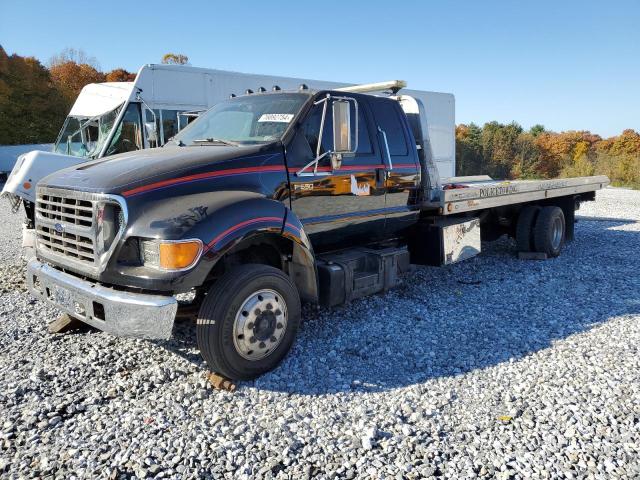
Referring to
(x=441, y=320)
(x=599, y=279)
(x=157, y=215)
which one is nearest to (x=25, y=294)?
(x=157, y=215)

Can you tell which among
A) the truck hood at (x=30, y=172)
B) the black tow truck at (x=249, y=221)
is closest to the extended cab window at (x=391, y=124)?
the black tow truck at (x=249, y=221)

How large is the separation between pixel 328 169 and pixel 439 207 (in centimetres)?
184

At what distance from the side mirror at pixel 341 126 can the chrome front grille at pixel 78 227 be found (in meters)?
1.98

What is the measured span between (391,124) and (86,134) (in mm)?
7978

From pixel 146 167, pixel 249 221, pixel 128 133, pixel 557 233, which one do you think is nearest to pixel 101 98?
pixel 128 133

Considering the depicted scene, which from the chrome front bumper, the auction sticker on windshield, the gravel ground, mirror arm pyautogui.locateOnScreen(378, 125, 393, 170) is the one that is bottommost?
the gravel ground

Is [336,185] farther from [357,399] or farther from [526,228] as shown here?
[526,228]

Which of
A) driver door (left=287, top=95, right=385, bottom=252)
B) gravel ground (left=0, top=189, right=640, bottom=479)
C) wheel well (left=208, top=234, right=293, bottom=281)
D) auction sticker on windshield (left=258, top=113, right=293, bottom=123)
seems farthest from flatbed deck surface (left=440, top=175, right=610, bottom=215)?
wheel well (left=208, top=234, right=293, bottom=281)

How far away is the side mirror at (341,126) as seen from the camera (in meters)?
4.40

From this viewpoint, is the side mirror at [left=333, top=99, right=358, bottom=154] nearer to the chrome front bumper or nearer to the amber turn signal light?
the amber turn signal light

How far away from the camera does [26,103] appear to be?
129 ft

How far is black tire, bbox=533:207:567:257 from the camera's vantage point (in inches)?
304

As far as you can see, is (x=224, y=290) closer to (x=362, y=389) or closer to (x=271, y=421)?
(x=271, y=421)

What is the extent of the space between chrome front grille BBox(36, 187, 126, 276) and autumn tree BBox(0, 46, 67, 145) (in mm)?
40616
